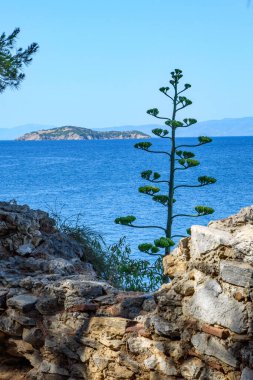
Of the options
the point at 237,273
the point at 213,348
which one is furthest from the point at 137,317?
the point at 237,273

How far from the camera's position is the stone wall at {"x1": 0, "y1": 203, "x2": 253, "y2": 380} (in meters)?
3.50

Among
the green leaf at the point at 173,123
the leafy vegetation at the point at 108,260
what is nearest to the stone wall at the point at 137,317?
the leafy vegetation at the point at 108,260

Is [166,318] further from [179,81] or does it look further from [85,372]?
[179,81]

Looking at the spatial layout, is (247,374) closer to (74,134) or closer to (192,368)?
(192,368)

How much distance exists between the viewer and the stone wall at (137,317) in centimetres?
350

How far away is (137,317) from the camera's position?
433 cm

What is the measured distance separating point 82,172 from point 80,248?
136 feet

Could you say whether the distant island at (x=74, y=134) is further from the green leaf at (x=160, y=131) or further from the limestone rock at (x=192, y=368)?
the limestone rock at (x=192, y=368)

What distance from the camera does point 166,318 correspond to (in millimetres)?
3930

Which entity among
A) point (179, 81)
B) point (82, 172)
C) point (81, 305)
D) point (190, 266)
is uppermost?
point (179, 81)

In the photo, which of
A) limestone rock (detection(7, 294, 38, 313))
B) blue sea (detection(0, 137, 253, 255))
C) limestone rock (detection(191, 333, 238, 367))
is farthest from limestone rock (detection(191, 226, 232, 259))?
blue sea (detection(0, 137, 253, 255))

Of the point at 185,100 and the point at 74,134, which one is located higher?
the point at 185,100

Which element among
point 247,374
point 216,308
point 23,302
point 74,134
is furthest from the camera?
point 74,134

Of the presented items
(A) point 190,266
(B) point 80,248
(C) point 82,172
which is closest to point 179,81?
(B) point 80,248
